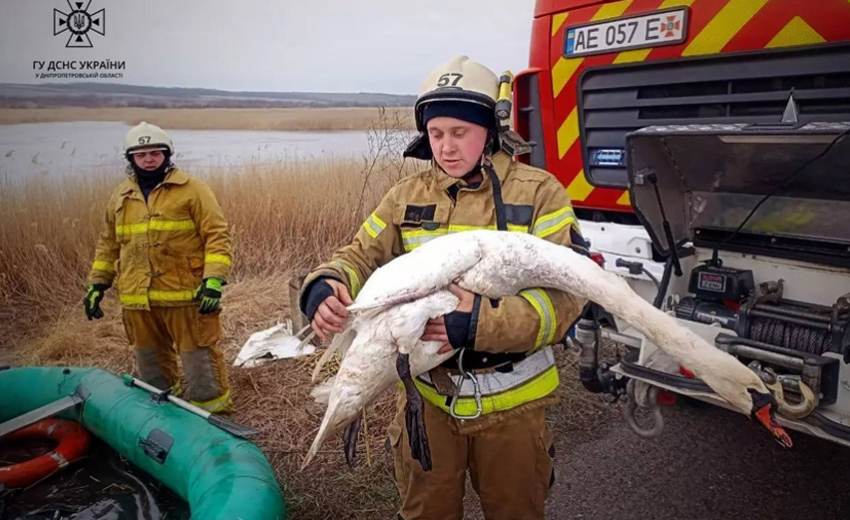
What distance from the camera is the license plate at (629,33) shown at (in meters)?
2.82

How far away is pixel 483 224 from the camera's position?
6.82 feet

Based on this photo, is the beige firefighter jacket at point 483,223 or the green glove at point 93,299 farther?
the green glove at point 93,299

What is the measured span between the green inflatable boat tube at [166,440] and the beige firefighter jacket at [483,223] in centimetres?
103

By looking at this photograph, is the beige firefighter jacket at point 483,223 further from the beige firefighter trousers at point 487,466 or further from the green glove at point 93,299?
the green glove at point 93,299

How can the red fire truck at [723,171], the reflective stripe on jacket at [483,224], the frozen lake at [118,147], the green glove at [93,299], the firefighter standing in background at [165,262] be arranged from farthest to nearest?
the frozen lake at [118,147] → the green glove at [93,299] → the firefighter standing in background at [165,262] → the red fire truck at [723,171] → the reflective stripe on jacket at [483,224]

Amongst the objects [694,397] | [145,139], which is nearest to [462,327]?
[694,397]

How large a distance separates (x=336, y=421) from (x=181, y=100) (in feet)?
20.5

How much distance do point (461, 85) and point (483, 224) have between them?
1.59ft

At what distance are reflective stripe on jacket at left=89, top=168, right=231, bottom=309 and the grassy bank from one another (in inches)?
114

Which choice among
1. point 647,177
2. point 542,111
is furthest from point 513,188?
point 542,111

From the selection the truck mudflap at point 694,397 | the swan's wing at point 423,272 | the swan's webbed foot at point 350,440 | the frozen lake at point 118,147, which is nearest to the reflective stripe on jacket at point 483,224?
the swan's wing at point 423,272

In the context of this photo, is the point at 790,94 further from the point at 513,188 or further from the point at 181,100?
the point at 181,100

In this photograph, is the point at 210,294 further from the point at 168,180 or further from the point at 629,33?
the point at 629,33

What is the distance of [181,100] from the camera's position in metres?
6.98
